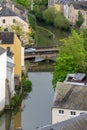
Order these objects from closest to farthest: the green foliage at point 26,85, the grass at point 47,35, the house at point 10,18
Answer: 1. the green foliage at point 26,85
2. the house at point 10,18
3. the grass at point 47,35

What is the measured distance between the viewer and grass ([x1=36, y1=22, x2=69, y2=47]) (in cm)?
6121

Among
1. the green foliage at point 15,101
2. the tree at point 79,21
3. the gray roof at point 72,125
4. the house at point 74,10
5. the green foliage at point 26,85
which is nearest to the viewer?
the gray roof at point 72,125

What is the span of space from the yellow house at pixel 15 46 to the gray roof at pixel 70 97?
1007cm

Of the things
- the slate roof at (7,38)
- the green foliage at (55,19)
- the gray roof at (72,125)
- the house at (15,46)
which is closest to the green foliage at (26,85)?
the house at (15,46)

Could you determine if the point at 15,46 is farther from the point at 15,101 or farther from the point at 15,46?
the point at 15,101

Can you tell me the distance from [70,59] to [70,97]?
7.81 meters

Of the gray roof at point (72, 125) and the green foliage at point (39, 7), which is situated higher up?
the gray roof at point (72, 125)

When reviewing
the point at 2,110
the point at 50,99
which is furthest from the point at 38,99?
the point at 2,110

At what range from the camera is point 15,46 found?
1693 inches

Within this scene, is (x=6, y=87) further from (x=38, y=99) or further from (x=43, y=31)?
(x=43, y=31)

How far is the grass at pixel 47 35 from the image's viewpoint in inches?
2410

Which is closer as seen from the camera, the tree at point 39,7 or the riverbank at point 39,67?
the riverbank at point 39,67

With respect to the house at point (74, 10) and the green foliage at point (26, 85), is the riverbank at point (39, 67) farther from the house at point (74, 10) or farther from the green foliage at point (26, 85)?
the house at point (74, 10)

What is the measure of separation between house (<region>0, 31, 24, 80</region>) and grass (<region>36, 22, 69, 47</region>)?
16.0 metres
